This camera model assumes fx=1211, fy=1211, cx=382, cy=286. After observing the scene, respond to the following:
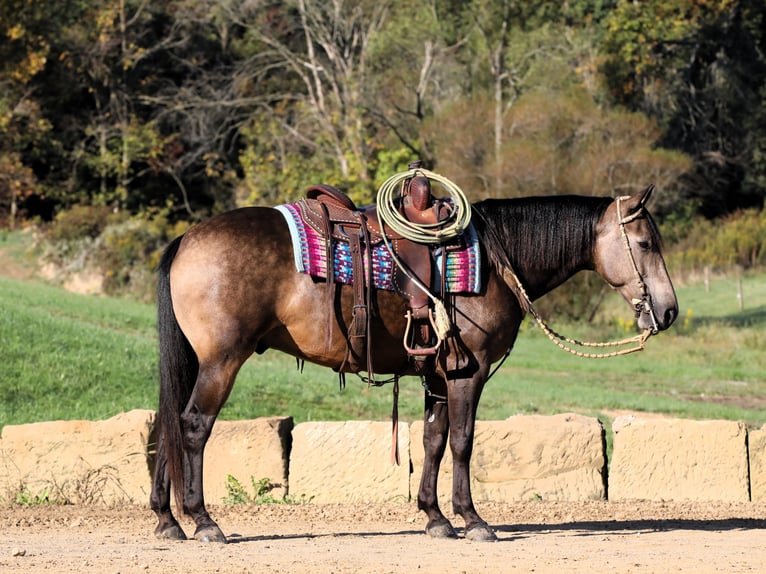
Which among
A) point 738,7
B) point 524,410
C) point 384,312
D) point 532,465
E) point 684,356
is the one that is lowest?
point 684,356

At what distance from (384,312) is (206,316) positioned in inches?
47.4

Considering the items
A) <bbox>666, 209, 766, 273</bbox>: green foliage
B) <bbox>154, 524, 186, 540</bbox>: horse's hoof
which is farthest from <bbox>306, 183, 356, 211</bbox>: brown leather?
<bbox>666, 209, 766, 273</bbox>: green foliage

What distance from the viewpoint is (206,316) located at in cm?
776

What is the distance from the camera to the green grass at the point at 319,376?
13523 millimetres

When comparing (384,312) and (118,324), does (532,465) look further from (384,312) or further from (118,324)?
(118,324)

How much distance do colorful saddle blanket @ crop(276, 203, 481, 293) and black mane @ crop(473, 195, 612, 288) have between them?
0.24 meters

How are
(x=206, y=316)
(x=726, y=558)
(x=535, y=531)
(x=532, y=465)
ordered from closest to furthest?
(x=726, y=558), (x=206, y=316), (x=535, y=531), (x=532, y=465)

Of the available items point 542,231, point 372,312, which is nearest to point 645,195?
point 542,231

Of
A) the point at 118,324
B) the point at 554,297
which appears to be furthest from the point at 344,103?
the point at 118,324

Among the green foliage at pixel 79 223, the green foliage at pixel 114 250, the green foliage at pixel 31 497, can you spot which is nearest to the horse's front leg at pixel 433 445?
the green foliage at pixel 31 497

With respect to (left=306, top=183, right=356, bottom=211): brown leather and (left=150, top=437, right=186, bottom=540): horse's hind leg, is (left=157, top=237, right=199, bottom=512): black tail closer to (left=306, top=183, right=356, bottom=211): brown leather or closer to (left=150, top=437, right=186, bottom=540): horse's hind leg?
(left=150, top=437, right=186, bottom=540): horse's hind leg

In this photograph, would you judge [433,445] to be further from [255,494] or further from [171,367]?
[255,494]

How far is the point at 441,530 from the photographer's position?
813 cm

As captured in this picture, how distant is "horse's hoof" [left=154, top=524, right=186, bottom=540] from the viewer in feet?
26.0
